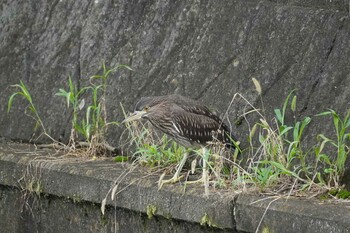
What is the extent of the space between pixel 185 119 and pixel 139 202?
849mm

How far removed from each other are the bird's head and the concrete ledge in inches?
15.3

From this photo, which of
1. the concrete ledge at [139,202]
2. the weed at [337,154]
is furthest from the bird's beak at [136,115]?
the weed at [337,154]

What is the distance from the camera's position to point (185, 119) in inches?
318

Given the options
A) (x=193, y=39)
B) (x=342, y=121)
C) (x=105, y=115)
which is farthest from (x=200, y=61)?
(x=342, y=121)

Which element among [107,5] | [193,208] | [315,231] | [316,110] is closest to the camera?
[315,231]

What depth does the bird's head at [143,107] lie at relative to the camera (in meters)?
8.04

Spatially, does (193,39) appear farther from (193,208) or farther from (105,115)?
(193,208)

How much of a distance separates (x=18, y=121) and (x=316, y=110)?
3.21 metres

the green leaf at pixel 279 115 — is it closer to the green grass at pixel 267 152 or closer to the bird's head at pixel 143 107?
the green grass at pixel 267 152

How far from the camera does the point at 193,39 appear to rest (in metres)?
8.71

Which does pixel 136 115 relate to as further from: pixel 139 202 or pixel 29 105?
pixel 29 105

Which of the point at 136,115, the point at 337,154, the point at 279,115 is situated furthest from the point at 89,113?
the point at 337,154

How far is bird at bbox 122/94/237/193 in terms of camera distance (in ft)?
26.2

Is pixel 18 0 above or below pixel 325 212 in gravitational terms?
above
